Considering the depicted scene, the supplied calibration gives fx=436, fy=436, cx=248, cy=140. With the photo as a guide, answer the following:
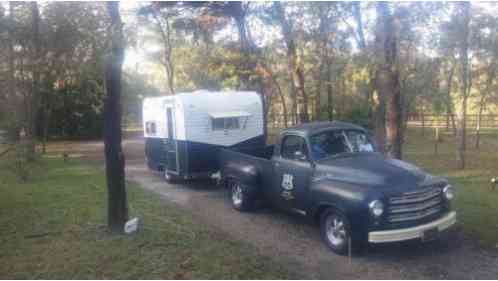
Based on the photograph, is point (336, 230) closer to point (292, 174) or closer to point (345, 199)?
point (345, 199)

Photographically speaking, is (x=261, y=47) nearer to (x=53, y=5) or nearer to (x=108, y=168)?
(x=53, y=5)

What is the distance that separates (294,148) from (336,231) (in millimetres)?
1765

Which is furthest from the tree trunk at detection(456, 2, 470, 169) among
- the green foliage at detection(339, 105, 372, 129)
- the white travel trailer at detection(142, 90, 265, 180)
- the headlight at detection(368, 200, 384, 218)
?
the green foliage at detection(339, 105, 372, 129)

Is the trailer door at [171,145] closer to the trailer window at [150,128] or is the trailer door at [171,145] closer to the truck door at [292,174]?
the trailer window at [150,128]

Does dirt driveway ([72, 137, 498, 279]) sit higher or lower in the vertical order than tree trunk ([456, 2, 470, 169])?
lower

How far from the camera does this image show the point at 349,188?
6164 millimetres

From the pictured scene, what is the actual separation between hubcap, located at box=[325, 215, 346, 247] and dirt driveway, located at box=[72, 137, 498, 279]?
0.65 ft

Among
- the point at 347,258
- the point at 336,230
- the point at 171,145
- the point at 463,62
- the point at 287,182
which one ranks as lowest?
the point at 347,258

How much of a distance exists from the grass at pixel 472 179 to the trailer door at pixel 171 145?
279 inches

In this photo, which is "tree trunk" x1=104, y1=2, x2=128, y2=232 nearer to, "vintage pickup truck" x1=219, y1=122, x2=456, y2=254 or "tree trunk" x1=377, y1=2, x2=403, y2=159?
"vintage pickup truck" x1=219, y1=122, x2=456, y2=254

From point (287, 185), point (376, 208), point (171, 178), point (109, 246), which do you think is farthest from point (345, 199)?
point (171, 178)

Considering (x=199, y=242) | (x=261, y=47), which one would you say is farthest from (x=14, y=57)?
(x=199, y=242)

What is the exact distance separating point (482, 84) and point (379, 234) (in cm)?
1793

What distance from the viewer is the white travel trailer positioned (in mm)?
11461
